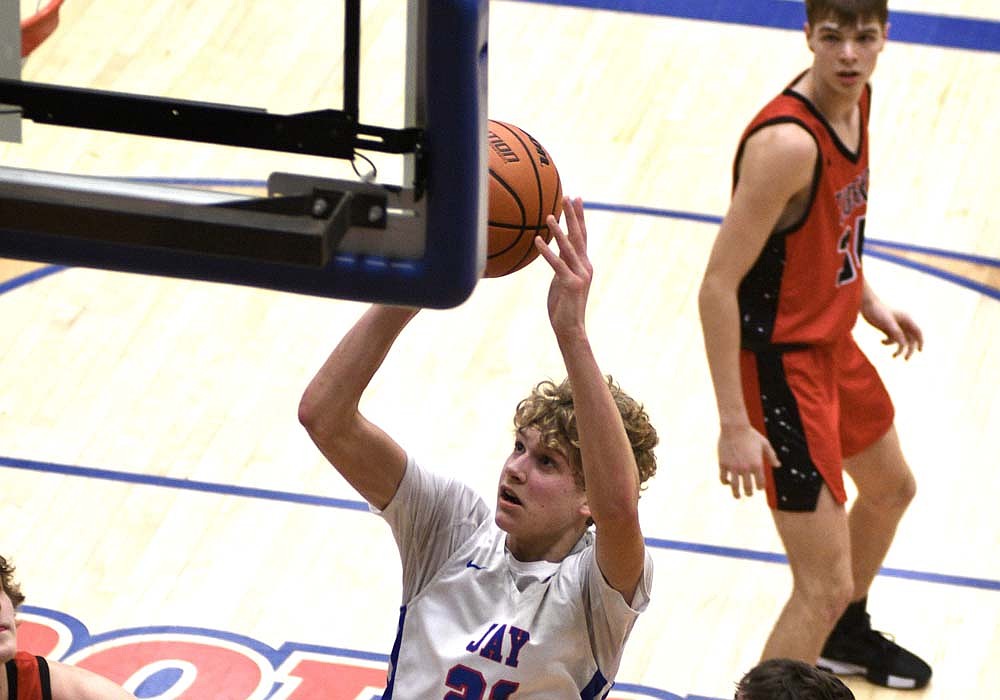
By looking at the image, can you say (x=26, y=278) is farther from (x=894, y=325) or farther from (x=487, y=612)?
(x=487, y=612)

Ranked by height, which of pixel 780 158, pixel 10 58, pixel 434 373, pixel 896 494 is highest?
pixel 10 58

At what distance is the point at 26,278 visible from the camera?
22.4ft

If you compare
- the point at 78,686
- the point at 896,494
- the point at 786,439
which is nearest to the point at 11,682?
the point at 78,686

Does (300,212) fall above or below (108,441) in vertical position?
above

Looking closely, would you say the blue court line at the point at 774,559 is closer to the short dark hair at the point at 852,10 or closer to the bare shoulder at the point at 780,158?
the bare shoulder at the point at 780,158

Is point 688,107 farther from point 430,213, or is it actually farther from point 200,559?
point 430,213

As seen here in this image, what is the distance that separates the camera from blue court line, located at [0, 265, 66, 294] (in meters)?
6.78

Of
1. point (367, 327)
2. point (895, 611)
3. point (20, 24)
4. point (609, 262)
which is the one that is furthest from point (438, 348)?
point (20, 24)

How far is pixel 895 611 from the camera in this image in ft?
17.1

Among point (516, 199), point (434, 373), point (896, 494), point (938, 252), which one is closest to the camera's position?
point (516, 199)

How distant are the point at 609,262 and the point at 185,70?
252 centimetres

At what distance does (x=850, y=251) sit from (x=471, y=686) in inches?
72.7

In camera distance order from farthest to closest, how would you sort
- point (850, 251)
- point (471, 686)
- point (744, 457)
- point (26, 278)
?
point (26, 278)
point (850, 251)
point (744, 457)
point (471, 686)

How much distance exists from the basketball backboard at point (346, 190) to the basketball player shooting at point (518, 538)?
350 millimetres
